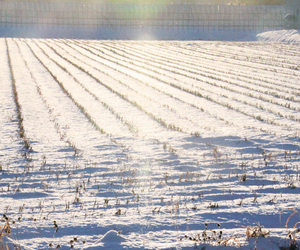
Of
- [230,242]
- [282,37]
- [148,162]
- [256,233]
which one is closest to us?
[230,242]

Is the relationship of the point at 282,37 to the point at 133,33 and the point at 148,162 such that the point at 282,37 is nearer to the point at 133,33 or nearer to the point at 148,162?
the point at 133,33

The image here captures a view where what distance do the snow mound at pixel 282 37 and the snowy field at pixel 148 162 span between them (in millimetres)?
18773

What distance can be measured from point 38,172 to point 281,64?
17.4 metres

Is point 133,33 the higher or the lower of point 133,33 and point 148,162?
the higher

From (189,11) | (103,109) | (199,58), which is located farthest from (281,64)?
(189,11)

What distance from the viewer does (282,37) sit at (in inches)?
1403

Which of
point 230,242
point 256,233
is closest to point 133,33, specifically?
point 256,233

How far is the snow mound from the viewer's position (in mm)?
34031

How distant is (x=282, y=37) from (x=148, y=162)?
104 ft

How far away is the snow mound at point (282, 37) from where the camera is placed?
112ft

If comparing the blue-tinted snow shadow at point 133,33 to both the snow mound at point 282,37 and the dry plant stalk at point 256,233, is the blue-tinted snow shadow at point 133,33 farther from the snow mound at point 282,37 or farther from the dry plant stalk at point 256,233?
the dry plant stalk at point 256,233

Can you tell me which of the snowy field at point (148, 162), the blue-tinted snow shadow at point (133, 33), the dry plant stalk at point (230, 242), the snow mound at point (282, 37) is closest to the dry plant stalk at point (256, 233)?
the snowy field at point (148, 162)

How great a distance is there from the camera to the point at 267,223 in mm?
4590

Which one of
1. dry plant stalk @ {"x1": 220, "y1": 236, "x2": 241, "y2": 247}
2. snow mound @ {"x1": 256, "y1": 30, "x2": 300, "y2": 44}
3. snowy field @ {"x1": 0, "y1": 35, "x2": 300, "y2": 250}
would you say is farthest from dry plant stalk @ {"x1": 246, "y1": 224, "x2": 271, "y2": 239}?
snow mound @ {"x1": 256, "y1": 30, "x2": 300, "y2": 44}
